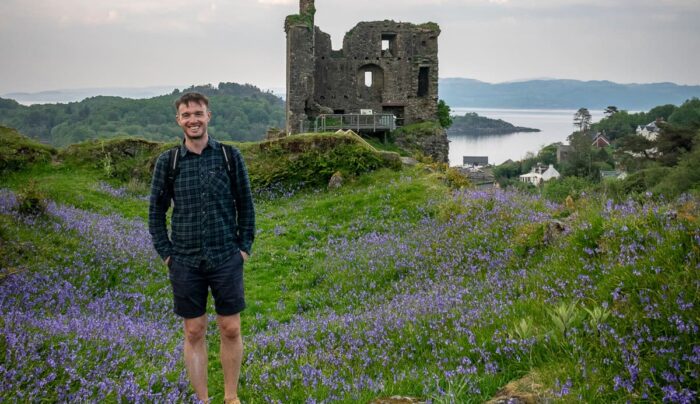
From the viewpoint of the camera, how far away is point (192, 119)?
5277 mm

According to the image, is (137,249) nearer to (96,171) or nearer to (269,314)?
(269,314)

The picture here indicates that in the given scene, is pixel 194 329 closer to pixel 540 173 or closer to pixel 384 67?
pixel 384 67

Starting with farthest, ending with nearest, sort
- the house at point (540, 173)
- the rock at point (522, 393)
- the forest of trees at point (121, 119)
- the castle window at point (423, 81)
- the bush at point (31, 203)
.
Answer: the house at point (540, 173)
the forest of trees at point (121, 119)
the castle window at point (423, 81)
the bush at point (31, 203)
the rock at point (522, 393)

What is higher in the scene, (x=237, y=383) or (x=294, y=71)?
(x=294, y=71)

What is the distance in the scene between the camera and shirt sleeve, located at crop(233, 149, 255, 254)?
553 cm

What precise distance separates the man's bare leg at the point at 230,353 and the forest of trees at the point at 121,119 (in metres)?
64.0

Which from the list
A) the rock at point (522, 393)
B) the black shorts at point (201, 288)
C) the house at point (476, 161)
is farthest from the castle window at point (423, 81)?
the house at point (476, 161)

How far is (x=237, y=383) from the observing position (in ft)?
18.1


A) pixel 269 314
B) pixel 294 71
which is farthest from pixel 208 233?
pixel 294 71

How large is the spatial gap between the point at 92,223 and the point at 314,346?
7.14m

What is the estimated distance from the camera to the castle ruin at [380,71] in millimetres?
45250

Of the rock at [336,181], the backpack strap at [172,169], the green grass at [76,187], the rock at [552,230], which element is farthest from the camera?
the rock at [336,181]

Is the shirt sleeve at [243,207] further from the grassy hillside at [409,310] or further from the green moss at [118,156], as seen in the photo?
the green moss at [118,156]

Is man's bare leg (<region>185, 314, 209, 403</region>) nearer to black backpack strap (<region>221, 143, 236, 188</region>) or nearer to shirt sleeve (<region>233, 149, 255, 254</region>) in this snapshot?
shirt sleeve (<region>233, 149, 255, 254</region>)
